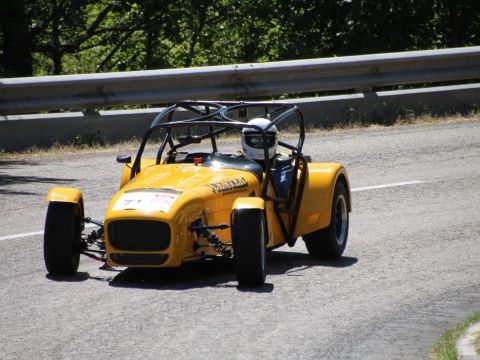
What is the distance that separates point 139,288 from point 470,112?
10.6m

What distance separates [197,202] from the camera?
27.8ft

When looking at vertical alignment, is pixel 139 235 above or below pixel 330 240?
above

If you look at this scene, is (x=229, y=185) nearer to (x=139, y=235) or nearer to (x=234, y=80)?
(x=139, y=235)

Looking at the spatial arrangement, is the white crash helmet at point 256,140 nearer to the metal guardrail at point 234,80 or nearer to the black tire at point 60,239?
the black tire at point 60,239

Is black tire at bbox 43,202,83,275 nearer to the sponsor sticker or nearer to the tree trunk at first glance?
the sponsor sticker

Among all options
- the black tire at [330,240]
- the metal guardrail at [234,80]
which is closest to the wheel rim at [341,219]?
the black tire at [330,240]

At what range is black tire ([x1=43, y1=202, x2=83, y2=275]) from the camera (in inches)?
335

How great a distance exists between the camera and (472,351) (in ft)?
21.7

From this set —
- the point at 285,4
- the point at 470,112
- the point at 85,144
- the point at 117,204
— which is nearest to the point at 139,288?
the point at 117,204

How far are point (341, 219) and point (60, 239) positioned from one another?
258cm

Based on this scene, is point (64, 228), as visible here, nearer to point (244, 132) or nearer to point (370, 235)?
point (244, 132)

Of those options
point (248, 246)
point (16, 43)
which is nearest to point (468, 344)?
point (248, 246)

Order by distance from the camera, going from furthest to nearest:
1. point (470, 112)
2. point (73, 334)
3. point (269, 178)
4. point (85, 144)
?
point (470, 112) → point (85, 144) → point (269, 178) → point (73, 334)

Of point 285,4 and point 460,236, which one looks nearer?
point 460,236
